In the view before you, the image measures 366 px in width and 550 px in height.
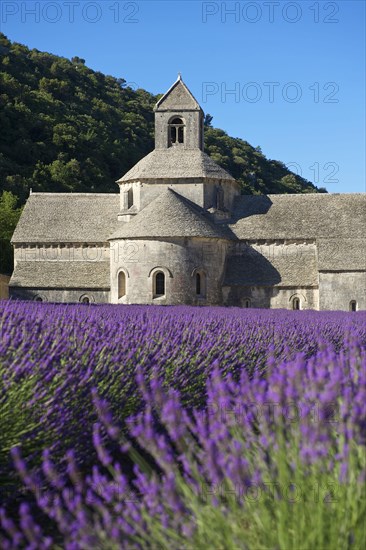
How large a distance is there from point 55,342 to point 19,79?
7958 centimetres

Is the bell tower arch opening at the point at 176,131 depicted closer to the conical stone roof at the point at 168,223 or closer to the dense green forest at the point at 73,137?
the conical stone roof at the point at 168,223

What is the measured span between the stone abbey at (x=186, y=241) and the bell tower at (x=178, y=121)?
53 millimetres

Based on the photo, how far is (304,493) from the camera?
3475 mm

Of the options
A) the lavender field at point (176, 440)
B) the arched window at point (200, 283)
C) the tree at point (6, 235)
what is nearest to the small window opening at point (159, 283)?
the arched window at point (200, 283)

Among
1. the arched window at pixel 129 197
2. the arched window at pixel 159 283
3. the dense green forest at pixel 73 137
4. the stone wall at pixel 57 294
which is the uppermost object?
the dense green forest at pixel 73 137

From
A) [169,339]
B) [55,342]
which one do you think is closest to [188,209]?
[169,339]

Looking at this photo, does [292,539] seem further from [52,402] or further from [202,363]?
[202,363]

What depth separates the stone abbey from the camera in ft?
106

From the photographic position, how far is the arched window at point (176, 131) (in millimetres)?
38375

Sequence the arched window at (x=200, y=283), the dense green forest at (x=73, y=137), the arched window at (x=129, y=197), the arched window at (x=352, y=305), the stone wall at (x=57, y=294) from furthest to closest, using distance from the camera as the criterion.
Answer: the dense green forest at (x=73, y=137) < the arched window at (x=129, y=197) < the stone wall at (x=57, y=294) < the arched window at (x=352, y=305) < the arched window at (x=200, y=283)

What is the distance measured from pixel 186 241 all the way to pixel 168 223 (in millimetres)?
1138

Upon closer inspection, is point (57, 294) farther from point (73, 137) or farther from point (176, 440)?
point (73, 137)

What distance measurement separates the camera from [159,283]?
32219mm

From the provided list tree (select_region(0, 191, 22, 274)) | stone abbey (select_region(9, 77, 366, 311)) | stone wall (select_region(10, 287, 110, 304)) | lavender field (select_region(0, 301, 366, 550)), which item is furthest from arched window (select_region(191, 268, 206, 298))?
lavender field (select_region(0, 301, 366, 550))
